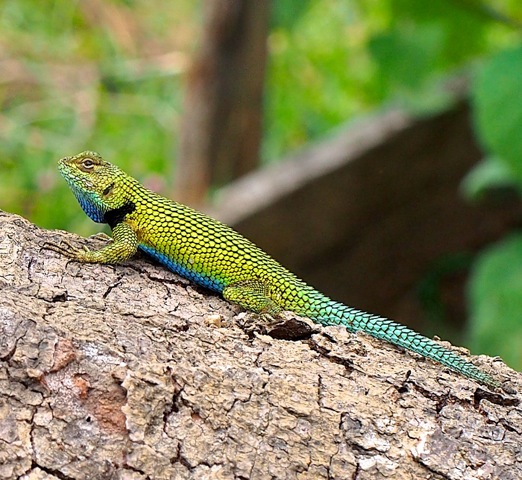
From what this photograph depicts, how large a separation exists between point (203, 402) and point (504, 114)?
3.07 metres

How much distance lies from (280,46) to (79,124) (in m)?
2.14

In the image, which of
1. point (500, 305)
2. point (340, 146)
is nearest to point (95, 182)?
point (500, 305)

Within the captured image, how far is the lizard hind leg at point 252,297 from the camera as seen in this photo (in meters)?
2.45

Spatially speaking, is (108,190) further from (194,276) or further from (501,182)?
(501,182)

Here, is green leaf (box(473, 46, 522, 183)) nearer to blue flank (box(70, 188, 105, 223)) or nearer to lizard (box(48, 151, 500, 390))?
lizard (box(48, 151, 500, 390))

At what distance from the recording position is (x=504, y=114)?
444 cm

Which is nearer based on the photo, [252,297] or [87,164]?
[252,297]

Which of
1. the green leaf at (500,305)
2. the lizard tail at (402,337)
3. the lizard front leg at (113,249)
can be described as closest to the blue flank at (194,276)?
the lizard front leg at (113,249)

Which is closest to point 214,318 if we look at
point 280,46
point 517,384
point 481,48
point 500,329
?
point 517,384

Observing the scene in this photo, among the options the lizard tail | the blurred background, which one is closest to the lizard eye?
the lizard tail

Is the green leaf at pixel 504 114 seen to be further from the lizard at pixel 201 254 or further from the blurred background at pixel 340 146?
the lizard at pixel 201 254

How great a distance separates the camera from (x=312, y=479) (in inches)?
75.2

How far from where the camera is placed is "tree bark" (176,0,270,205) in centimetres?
604

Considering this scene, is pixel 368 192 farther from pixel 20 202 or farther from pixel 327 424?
pixel 327 424
